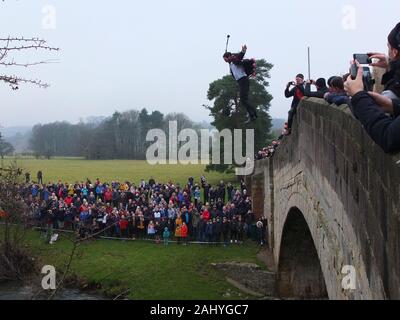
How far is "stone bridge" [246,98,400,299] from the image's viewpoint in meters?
4.09

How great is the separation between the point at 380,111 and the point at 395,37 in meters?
0.86

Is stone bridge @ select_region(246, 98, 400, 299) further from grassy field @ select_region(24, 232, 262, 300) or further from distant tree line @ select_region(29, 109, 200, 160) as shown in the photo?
distant tree line @ select_region(29, 109, 200, 160)

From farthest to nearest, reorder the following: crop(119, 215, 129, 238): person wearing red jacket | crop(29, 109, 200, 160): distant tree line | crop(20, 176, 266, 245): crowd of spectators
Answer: crop(29, 109, 200, 160): distant tree line < crop(119, 215, 129, 238): person wearing red jacket < crop(20, 176, 266, 245): crowd of spectators

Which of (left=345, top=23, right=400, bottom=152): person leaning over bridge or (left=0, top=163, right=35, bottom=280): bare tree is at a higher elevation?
(left=345, top=23, right=400, bottom=152): person leaning over bridge

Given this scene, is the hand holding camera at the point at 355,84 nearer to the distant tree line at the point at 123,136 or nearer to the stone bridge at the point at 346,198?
the stone bridge at the point at 346,198

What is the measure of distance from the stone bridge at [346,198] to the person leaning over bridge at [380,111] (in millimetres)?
227

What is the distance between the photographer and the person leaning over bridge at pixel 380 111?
3.32 m

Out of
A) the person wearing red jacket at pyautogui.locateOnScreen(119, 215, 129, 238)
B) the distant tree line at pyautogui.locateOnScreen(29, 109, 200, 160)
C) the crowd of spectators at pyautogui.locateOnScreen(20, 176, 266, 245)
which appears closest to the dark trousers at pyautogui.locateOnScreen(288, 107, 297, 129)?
the crowd of spectators at pyautogui.locateOnScreen(20, 176, 266, 245)

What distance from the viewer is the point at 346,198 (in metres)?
6.43

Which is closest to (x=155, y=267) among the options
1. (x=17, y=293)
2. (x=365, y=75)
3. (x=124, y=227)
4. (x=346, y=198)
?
(x=124, y=227)

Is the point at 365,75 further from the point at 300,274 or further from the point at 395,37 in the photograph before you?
the point at 300,274

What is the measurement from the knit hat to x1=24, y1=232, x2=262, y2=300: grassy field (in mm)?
18353
